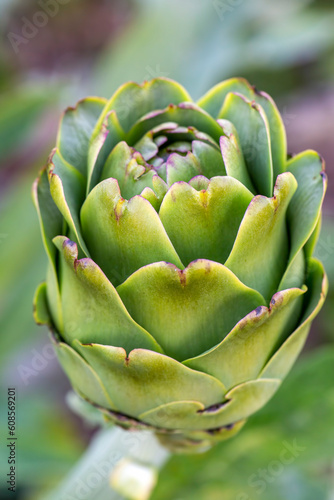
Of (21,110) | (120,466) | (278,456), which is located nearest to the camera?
(120,466)

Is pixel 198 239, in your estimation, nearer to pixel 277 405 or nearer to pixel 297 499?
pixel 277 405

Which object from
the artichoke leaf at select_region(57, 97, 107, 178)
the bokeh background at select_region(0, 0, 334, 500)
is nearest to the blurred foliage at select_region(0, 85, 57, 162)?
the bokeh background at select_region(0, 0, 334, 500)

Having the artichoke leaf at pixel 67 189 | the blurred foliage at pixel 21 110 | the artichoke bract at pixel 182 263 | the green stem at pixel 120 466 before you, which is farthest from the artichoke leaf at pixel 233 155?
the blurred foliage at pixel 21 110

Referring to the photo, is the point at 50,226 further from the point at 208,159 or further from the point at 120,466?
the point at 120,466

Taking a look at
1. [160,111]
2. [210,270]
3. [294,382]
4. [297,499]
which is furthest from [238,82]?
[297,499]

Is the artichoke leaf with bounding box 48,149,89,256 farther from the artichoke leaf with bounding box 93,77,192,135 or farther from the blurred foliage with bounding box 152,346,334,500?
the blurred foliage with bounding box 152,346,334,500

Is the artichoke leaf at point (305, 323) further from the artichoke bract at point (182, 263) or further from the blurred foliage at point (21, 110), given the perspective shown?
the blurred foliage at point (21, 110)

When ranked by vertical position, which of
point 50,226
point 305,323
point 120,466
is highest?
point 50,226

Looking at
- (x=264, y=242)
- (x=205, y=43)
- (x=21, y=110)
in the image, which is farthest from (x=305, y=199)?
(x=205, y=43)
